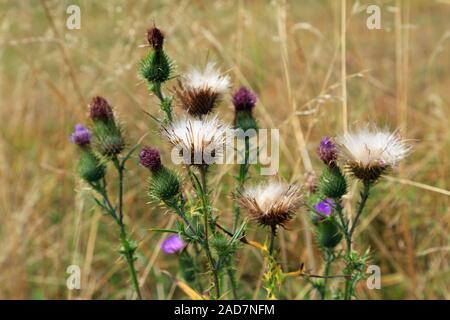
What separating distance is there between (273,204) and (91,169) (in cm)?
64

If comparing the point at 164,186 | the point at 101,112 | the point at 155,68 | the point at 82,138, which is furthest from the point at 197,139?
the point at 82,138

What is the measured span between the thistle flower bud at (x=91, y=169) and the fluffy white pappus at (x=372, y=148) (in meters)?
0.72

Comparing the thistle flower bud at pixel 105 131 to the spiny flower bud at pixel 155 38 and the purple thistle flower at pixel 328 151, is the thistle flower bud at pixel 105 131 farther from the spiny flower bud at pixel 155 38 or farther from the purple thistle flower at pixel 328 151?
the purple thistle flower at pixel 328 151

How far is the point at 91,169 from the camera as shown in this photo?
5.77 feet

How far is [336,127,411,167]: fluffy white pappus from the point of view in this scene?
4.67 feet

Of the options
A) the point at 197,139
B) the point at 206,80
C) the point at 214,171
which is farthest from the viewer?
the point at 214,171

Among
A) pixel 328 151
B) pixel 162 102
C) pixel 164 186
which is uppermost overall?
pixel 162 102

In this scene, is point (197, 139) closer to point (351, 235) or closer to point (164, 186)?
point (164, 186)

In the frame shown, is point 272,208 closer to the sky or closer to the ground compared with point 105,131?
closer to the ground

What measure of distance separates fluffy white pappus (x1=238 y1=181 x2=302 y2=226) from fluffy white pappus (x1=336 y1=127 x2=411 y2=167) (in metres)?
0.16

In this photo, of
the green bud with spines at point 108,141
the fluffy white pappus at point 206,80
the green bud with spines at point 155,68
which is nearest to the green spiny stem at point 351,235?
the fluffy white pappus at point 206,80

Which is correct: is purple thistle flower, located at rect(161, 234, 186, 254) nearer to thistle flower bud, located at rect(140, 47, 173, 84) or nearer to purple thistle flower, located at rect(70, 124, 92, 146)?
purple thistle flower, located at rect(70, 124, 92, 146)
